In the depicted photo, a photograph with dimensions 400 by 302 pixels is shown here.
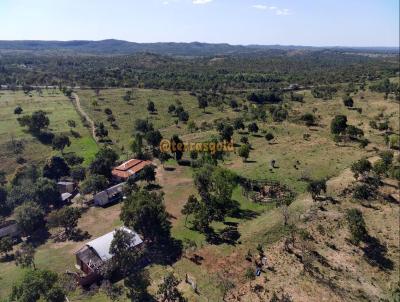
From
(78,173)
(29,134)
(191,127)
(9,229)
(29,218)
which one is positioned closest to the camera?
(29,218)

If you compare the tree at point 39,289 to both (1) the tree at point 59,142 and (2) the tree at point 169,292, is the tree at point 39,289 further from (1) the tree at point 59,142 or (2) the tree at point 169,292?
(1) the tree at point 59,142

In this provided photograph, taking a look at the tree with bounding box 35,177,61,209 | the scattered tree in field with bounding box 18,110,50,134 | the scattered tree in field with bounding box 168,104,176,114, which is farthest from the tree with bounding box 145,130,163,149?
the scattered tree in field with bounding box 168,104,176,114

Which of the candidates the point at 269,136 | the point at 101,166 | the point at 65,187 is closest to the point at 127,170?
the point at 101,166

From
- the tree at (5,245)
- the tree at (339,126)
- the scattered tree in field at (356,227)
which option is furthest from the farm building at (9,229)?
the tree at (339,126)

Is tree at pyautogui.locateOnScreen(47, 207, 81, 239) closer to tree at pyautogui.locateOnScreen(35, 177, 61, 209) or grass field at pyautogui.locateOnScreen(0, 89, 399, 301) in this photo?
grass field at pyautogui.locateOnScreen(0, 89, 399, 301)

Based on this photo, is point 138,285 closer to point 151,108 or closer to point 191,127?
point 191,127
